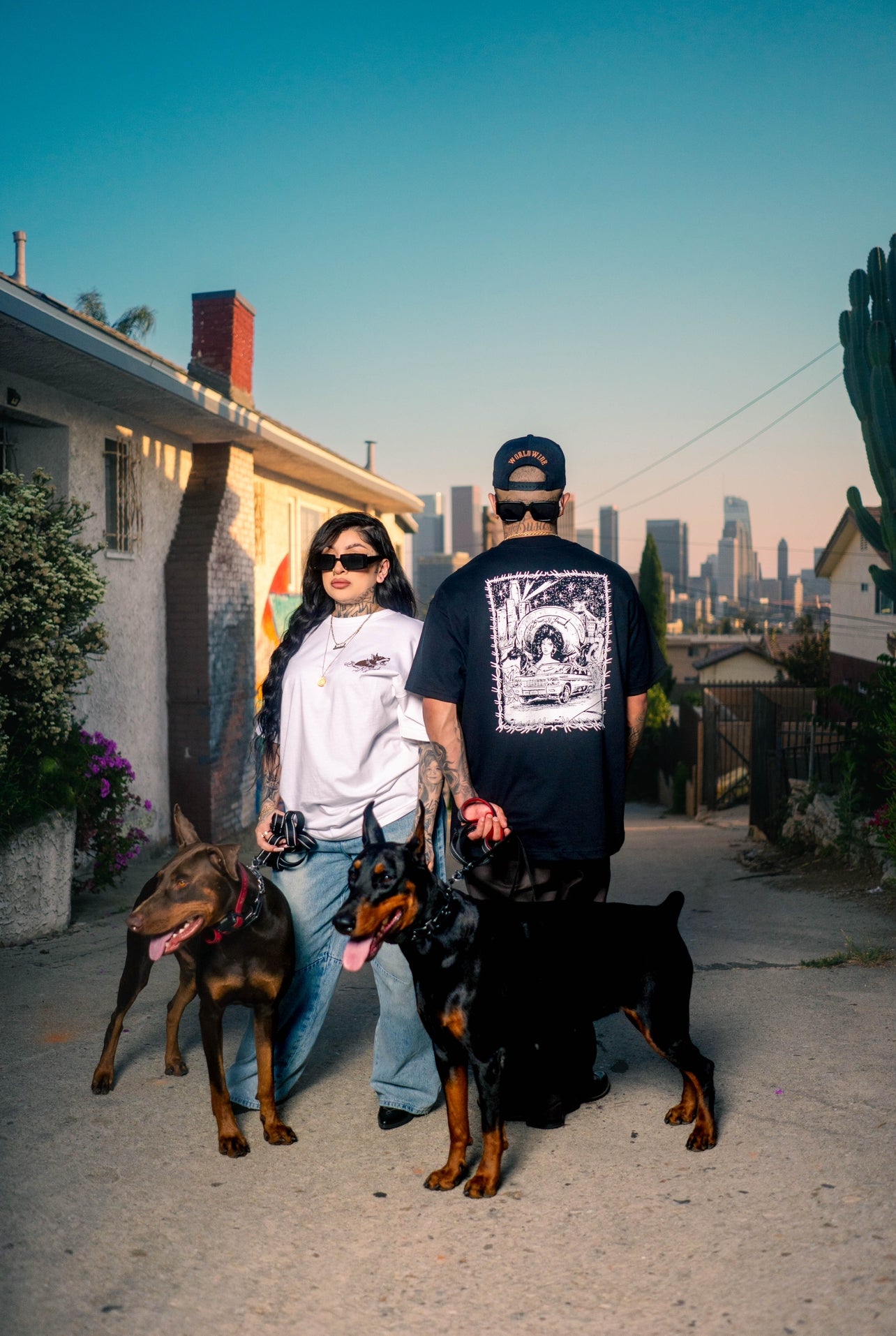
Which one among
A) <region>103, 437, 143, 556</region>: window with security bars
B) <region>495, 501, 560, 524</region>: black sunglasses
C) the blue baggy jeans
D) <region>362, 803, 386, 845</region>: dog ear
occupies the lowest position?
the blue baggy jeans

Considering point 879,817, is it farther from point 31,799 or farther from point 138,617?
point 138,617

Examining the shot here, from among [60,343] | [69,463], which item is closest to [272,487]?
[69,463]

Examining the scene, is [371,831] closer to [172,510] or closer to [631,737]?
[631,737]

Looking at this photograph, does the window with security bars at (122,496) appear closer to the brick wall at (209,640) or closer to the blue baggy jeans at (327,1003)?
the brick wall at (209,640)

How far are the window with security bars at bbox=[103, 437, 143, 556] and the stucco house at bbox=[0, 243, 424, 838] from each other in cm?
2

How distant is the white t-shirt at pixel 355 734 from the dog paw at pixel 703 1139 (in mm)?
1359

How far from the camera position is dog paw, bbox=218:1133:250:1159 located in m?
3.33

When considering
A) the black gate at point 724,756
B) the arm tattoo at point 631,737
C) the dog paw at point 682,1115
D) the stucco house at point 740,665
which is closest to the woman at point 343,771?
the arm tattoo at point 631,737

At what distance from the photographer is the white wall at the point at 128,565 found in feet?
29.0

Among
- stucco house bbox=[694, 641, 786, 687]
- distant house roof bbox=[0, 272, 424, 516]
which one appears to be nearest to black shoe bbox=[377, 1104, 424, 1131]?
distant house roof bbox=[0, 272, 424, 516]

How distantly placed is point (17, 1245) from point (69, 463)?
7150mm

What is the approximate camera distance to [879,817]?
7.86m

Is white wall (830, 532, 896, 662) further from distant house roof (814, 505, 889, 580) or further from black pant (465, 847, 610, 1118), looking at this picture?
black pant (465, 847, 610, 1118)

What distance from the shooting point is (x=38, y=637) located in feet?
21.2
